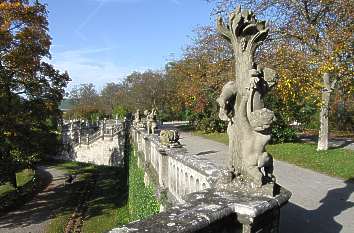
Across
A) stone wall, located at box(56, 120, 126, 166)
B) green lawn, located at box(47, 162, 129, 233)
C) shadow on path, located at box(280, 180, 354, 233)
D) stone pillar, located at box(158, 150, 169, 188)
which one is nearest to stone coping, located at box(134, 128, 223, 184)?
stone pillar, located at box(158, 150, 169, 188)

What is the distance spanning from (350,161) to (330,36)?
514 cm

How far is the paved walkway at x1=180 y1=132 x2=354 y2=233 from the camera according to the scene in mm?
7117

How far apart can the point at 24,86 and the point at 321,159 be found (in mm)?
13190

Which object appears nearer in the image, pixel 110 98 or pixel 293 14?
pixel 293 14

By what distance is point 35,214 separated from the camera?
21.6 metres

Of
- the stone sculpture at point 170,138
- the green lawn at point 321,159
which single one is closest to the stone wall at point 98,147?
the green lawn at point 321,159

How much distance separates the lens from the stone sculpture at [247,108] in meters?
4.92

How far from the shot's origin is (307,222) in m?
7.39

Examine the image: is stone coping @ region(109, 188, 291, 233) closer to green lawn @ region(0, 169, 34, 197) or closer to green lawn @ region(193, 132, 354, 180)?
green lawn @ region(193, 132, 354, 180)

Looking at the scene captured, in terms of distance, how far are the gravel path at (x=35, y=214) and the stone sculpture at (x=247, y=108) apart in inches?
620

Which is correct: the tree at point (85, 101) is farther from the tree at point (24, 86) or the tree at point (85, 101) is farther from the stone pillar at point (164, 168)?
the stone pillar at point (164, 168)

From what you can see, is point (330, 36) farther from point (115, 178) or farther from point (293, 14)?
point (115, 178)

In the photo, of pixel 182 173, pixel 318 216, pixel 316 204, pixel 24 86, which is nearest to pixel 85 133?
pixel 24 86

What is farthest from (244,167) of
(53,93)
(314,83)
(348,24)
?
(53,93)
